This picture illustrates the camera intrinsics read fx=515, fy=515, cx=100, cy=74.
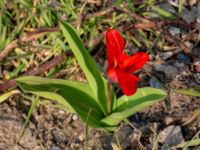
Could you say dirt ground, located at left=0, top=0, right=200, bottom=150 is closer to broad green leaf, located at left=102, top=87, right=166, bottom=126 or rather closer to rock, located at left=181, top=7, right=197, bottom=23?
broad green leaf, located at left=102, top=87, right=166, bottom=126

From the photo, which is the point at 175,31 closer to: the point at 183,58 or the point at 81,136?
the point at 183,58

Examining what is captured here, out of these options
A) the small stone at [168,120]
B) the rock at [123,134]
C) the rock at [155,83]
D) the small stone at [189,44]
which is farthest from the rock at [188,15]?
the rock at [123,134]

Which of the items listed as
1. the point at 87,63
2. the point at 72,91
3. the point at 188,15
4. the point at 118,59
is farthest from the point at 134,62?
the point at 188,15

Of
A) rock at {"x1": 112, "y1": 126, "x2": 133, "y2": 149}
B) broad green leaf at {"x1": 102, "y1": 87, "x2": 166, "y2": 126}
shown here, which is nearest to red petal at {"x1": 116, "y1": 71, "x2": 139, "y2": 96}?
broad green leaf at {"x1": 102, "y1": 87, "x2": 166, "y2": 126}

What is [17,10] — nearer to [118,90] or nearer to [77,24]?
[77,24]

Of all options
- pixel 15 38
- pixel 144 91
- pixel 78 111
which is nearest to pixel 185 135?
pixel 144 91
